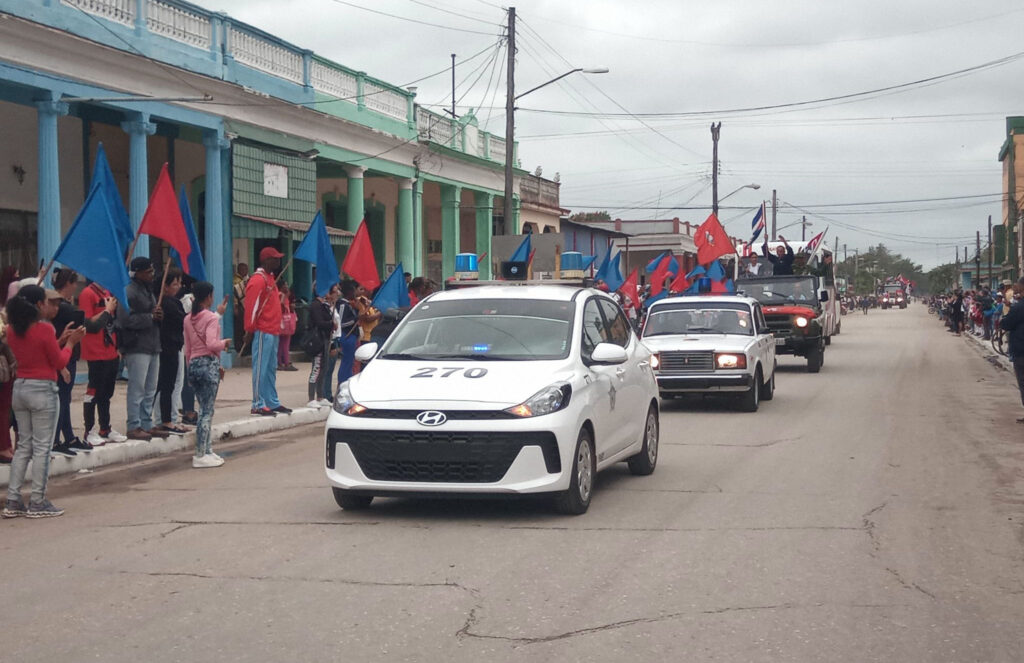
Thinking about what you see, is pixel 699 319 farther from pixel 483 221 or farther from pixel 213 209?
pixel 483 221

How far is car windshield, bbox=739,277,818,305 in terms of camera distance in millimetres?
27812

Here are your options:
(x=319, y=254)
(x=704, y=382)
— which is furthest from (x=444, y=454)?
(x=704, y=382)

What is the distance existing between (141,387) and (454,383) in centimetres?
530

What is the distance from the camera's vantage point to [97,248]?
1121 centimetres

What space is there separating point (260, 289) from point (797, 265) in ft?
85.3

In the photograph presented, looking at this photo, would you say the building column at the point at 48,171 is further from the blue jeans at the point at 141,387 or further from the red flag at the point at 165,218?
the blue jeans at the point at 141,387

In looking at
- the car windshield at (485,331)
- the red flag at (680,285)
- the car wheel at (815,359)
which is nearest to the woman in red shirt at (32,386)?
the car windshield at (485,331)

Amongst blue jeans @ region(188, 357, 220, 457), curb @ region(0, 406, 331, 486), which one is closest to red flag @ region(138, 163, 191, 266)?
blue jeans @ region(188, 357, 220, 457)

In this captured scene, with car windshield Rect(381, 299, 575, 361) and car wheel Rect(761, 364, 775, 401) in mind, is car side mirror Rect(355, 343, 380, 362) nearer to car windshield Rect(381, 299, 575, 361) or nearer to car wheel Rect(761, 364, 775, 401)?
car windshield Rect(381, 299, 575, 361)

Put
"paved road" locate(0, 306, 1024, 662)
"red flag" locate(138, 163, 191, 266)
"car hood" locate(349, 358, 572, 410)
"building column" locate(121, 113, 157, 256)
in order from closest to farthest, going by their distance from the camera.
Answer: "paved road" locate(0, 306, 1024, 662) < "car hood" locate(349, 358, 572, 410) < "red flag" locate(138, 163, 191, 266) < "building column" locate(121, 113, 157, 256)

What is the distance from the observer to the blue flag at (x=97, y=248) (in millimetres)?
11180

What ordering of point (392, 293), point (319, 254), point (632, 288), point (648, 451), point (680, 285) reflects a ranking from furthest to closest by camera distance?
point (680, 285)
point (632, 288)
point (392, 293)
point (319, 254)
point (648, 451)

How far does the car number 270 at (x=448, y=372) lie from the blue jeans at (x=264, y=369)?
6990mm

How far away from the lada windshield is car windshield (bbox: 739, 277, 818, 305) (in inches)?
363
